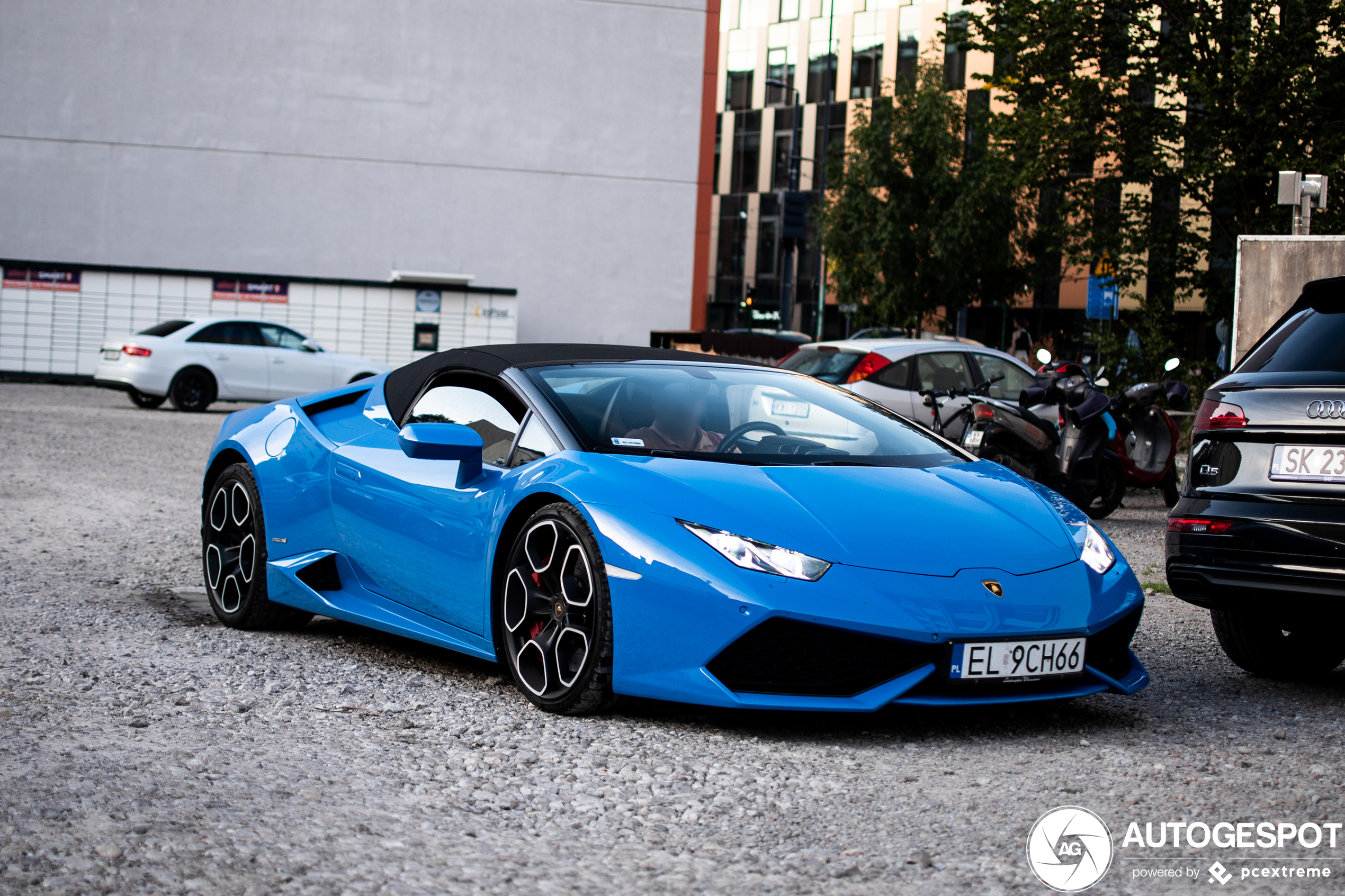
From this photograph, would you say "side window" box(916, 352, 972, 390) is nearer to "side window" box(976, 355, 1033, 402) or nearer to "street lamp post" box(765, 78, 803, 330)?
"side window" box(976, 355, 1033, 402)

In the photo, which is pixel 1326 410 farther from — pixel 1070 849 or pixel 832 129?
pixel 832 129

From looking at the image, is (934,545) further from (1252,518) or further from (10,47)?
(10,47)

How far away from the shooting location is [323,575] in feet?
18.8

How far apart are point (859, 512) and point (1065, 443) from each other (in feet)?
24.8

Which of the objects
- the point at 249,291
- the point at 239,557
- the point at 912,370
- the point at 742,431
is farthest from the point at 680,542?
the point at 249,291

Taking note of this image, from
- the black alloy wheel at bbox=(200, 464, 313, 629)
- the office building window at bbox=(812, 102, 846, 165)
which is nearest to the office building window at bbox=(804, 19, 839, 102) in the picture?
the office building window at bbox=(812, 102, 846, 165)

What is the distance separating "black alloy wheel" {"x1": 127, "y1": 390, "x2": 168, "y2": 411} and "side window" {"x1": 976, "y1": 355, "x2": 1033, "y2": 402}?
13.3 meters

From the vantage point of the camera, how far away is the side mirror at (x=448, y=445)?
494 cm

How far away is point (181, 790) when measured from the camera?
12.1 feet

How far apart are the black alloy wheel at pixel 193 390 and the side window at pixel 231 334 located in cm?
46

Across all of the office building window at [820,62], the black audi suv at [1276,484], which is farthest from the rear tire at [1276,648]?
the office building window at [820,62]

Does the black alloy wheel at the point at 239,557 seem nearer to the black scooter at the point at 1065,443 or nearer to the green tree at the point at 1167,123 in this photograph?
the black scooter at the point at 1065,443

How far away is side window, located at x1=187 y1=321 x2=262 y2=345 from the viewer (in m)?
22.5

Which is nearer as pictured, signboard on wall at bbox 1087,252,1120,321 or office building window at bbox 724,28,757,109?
signboard on wall at bbox 1087,252,1120,321
